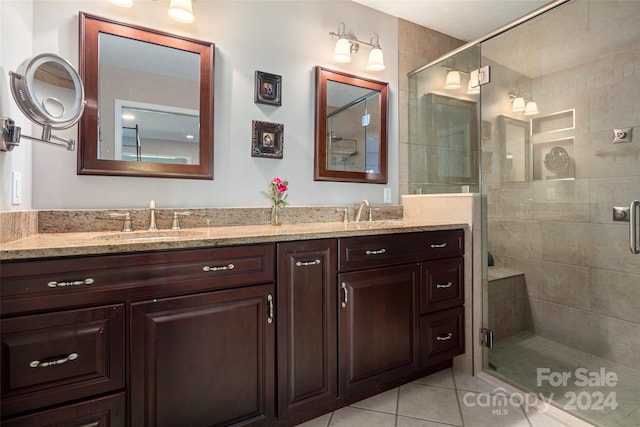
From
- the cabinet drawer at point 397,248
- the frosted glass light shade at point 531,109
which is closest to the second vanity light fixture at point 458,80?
the frosted glass light shade at point 531,109

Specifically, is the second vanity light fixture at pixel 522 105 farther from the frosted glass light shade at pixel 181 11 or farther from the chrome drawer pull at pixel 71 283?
the chrome drawer pull at pixel 71 283

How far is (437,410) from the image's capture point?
159 centimetres

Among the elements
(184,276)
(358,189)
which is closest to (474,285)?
(358,189)

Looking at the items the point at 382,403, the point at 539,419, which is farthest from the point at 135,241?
the point at 539,419

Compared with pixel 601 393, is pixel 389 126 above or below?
above

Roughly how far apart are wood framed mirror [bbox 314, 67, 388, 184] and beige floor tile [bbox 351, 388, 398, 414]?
1351 millimetres

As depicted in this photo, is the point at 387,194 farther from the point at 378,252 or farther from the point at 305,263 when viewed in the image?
the point at 305,263

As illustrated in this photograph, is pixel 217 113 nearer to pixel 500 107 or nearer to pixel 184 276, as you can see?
pixel 184 276

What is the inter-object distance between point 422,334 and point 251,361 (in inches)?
39.5

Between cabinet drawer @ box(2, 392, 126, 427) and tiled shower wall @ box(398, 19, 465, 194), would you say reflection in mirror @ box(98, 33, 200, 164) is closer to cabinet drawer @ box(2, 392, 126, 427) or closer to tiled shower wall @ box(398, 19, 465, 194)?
cabinet drawer @ box(2, 392, 126, 427)

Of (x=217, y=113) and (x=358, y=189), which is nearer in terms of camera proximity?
(x=217, y=113)

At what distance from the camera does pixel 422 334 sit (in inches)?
70.4

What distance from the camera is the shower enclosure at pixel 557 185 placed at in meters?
1.79

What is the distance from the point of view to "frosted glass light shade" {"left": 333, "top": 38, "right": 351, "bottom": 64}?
216 centimetres
